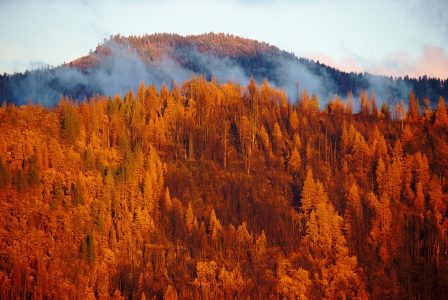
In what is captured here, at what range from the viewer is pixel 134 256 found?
443ft

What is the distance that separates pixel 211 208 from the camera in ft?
502

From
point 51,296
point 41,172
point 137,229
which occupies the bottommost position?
point 51,296

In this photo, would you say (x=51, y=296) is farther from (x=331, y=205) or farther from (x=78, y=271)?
(x=331, y=205)

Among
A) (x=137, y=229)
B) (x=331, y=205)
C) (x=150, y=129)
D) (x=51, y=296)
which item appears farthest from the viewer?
(x=150, y=129)

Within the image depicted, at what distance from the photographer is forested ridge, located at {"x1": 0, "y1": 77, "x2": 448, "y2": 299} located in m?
130

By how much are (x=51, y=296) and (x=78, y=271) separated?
325 inches

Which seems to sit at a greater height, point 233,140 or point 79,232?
point 233,140

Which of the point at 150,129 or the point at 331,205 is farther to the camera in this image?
the point at 150,129

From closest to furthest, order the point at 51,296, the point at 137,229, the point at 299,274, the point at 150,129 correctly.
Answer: the point at 51,296 → the point at 299,274 → the point at 137,229 → the point at 150,129

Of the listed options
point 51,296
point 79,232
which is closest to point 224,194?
point 79,232

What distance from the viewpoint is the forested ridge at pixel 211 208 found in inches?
5098

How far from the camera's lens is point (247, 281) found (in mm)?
130000

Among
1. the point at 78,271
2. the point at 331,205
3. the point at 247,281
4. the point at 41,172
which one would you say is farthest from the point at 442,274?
the point at 41,172

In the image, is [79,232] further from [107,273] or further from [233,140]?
[233,140]
